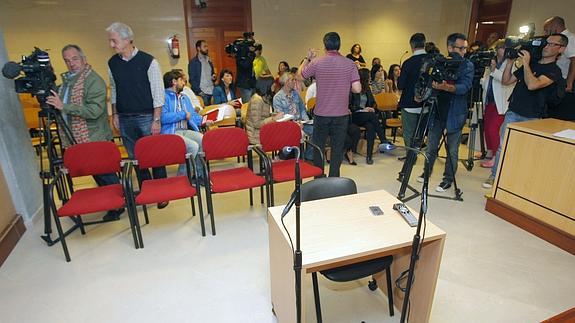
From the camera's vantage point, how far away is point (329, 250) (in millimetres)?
1493

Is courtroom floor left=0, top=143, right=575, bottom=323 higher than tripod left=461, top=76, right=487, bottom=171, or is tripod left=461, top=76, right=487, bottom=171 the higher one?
tripod left=461, top=76, right=487, bottom=171

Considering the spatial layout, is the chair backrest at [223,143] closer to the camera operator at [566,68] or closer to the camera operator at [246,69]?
the camera operator at [246,69]

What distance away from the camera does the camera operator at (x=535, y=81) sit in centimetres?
282

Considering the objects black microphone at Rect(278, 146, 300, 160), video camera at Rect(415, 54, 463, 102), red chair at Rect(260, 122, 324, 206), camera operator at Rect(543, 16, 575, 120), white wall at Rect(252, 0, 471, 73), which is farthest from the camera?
white wall at Rect(252, 0, 471, 73)

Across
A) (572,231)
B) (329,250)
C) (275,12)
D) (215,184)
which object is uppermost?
(275,12)

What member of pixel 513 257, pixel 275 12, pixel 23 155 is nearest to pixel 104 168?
pixel 23 155

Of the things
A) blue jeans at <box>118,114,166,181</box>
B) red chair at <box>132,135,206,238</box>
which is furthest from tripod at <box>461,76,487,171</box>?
blue jeans at <box>118,114,166,181</box>

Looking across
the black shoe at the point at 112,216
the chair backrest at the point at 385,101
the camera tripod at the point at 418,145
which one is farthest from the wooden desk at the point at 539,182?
the black shoe at the point at 112,216

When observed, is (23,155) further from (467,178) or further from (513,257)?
(467,178)

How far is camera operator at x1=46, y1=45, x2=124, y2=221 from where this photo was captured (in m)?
2.82

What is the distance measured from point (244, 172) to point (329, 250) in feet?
5.52

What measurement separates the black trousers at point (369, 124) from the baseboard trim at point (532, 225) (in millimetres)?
1719

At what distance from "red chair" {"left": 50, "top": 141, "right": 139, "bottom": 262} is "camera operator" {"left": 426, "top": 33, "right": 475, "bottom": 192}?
9.27 feet

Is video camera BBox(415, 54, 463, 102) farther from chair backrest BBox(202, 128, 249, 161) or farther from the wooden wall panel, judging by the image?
the wooden wall panel
